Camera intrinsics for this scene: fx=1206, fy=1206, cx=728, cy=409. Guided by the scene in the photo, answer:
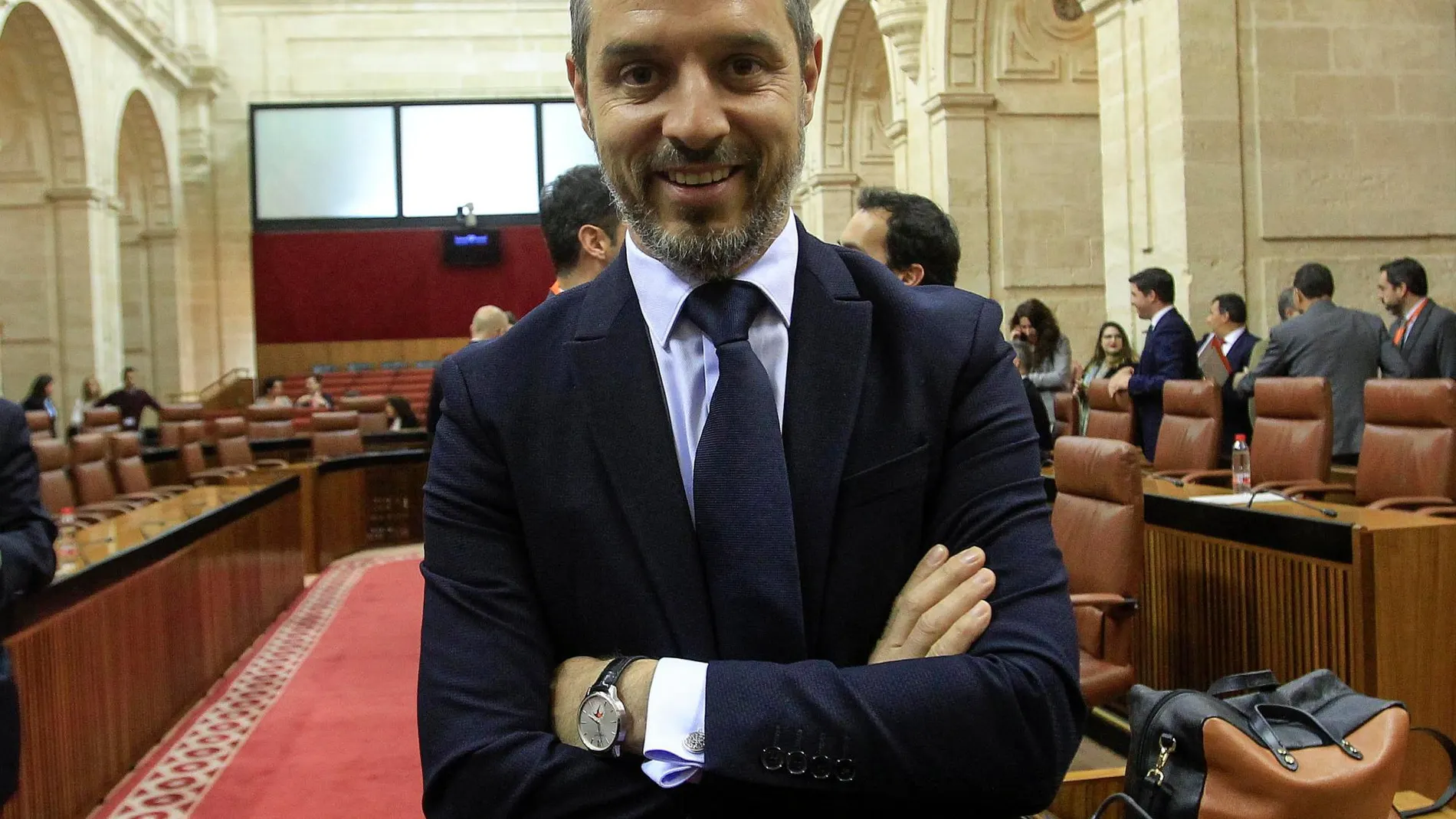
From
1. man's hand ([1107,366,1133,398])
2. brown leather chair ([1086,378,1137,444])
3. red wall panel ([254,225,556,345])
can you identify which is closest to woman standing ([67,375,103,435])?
red wall panel ([254,225,556,345])

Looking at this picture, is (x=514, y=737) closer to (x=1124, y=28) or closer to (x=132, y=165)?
(x=1124, y=28)

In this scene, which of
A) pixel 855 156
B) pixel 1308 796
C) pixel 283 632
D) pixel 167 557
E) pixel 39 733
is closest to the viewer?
pixel 1308 796

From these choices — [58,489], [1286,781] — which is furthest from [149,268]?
[1286,781]

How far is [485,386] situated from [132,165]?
20116 millimetres

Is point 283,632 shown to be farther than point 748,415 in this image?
Yes

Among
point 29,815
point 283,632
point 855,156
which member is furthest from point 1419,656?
point 855,156

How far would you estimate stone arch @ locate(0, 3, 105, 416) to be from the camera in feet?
46.4

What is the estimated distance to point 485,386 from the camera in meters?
1.09

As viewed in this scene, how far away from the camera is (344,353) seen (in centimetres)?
2081

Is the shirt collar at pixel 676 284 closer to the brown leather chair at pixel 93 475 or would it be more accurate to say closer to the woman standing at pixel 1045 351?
the woman standing at pixel 1045 351

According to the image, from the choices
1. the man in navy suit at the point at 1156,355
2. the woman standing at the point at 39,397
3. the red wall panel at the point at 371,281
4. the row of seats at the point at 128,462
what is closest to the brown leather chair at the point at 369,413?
the row of seats at the point at 128,462

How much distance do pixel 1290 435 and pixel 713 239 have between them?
4.45 metres

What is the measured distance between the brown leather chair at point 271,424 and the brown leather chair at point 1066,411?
6932mm

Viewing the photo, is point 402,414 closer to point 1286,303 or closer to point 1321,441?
point 1286,303
